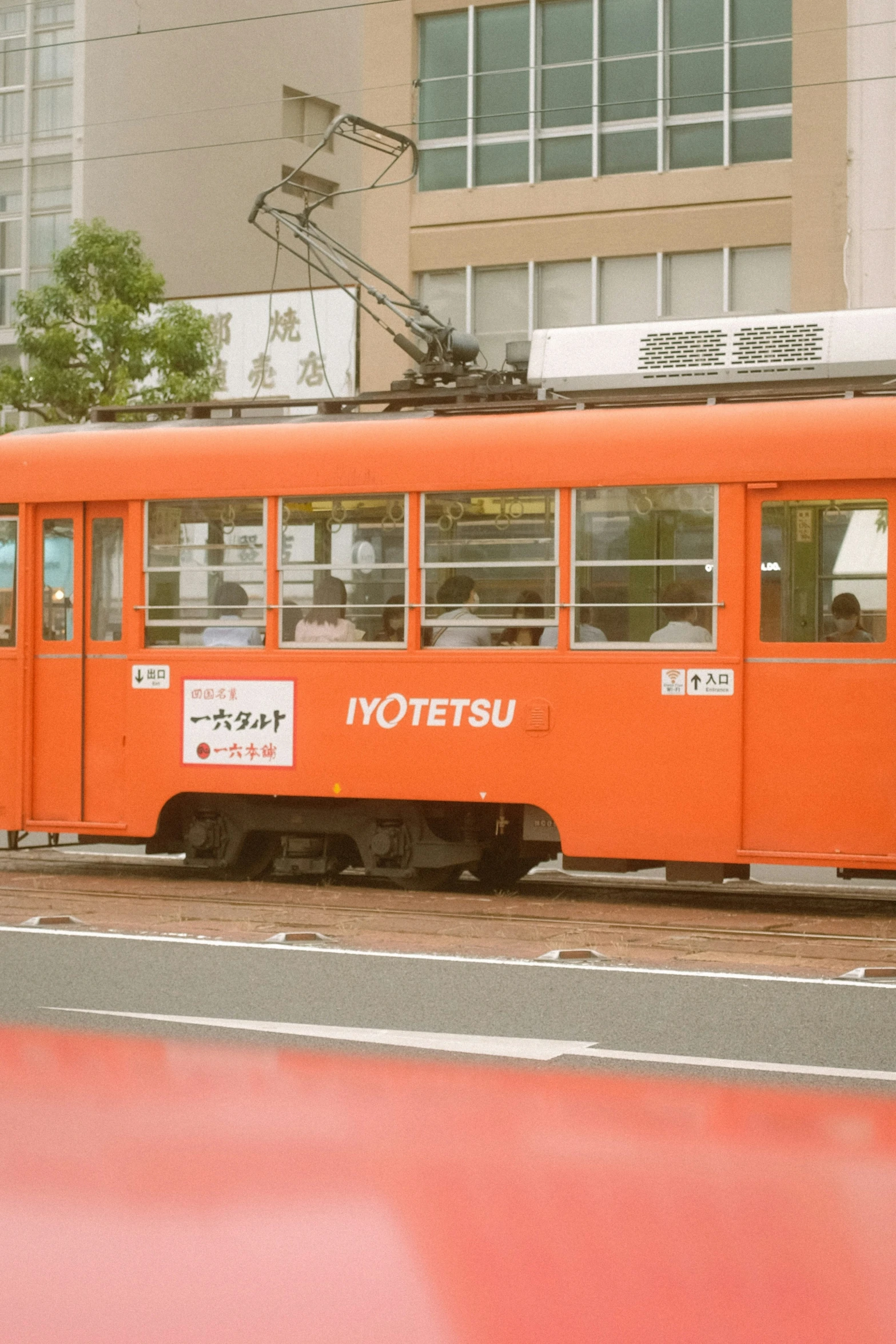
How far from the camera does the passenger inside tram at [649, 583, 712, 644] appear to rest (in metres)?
10.4

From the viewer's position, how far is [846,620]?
1014 cm

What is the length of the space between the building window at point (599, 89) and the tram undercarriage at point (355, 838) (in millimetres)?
16185

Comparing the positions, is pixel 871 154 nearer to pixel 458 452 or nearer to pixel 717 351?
pixel 717 351

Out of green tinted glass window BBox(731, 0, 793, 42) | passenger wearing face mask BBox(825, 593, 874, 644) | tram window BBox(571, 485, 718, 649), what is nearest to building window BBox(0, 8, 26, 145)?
green tinted glass window BBox(731, 0, 793, 42)

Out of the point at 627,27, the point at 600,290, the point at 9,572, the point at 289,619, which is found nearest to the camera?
the point at 289,619

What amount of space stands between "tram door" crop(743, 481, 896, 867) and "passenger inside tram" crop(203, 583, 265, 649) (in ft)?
10.6

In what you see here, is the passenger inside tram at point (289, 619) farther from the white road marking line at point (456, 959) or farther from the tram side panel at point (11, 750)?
the white road marking line at point (456, 959)

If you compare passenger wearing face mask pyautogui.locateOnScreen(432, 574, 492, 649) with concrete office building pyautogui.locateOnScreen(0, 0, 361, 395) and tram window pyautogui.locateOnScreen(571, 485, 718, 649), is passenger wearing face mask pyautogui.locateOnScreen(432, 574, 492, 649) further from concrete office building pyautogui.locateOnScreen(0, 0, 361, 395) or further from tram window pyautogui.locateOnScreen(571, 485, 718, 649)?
concrete office building pyautogui.locateOnScreen(0, 0, 361, 395)

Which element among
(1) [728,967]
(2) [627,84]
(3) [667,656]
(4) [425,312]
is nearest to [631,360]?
(3) [667,656]

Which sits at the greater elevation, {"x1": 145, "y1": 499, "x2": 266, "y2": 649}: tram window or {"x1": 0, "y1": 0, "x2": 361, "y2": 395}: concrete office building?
{"x1": 0, "y1": 0, "x2": 361, "y2": 395}: concrete office building

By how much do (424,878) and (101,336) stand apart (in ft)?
47.4

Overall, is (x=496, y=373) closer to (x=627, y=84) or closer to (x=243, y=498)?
(x=243, y=498)

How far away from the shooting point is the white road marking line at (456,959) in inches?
315

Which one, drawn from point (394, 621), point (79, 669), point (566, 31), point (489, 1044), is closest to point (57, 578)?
point (79, 669)
